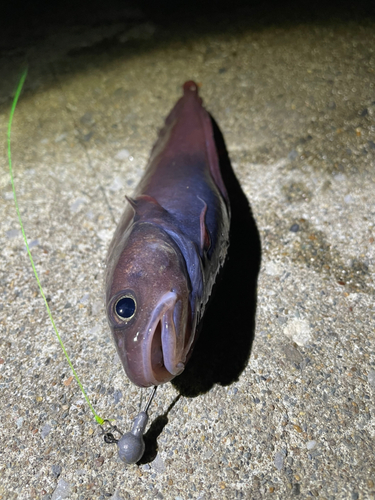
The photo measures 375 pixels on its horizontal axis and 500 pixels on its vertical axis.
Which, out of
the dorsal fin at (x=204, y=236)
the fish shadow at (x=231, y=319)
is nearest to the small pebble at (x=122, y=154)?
the fish shadow at (x=231, y=319)

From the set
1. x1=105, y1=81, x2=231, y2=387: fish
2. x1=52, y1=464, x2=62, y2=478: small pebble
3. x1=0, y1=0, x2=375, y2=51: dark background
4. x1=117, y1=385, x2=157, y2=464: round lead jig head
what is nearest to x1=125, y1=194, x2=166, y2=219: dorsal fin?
x1=105, y1=81, x2=231, y2=387: fish

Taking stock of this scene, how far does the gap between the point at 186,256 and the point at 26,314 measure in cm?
124

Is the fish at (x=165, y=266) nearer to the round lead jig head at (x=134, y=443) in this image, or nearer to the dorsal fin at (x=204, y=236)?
the dorsal fin at (x=204, y=236)

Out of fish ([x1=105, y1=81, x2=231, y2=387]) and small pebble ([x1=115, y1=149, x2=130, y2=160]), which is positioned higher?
fish ([x1=105, y1=81, x2=231, y2=387])

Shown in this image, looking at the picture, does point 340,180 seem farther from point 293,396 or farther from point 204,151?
point 293,396

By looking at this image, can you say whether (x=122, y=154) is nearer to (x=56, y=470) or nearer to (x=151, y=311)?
(x=151, y=311)

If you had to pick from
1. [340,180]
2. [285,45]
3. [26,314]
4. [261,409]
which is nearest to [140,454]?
[261,409]

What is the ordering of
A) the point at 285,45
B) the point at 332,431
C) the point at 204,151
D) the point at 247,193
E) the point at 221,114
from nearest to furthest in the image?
the point at 332,431, the point at 204,151, the point at 247,193, the point at 221,114, the point at 285,45

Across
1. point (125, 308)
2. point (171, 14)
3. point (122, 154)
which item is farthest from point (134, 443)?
point (171, 14)

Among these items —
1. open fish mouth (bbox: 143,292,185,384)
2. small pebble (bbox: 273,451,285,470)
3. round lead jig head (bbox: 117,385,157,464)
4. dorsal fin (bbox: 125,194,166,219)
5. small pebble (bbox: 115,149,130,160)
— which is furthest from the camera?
small pebble (bbox: 115,149,130,160)

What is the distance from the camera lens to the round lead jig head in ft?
6.03

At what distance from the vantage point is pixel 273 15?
402 centimetres

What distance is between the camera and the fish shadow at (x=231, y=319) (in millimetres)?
2217

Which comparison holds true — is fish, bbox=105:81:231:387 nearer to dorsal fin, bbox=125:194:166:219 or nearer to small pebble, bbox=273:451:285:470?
dorsal fin, bbox=125:194:166:219
